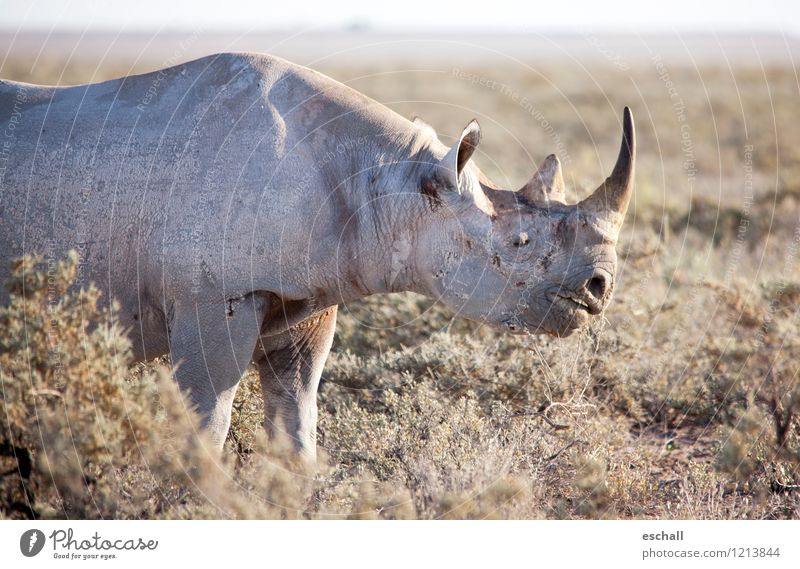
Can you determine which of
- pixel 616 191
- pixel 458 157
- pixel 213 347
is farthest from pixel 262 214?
pixel 616 191

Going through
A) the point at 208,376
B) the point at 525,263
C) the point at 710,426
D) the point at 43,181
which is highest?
the point at 43,181

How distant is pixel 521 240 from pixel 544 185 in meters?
0.35

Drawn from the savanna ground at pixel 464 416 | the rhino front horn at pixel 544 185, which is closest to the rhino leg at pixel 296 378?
the savanna ground at pixel 464 416

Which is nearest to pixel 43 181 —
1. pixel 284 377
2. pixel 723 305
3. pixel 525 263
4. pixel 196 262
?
pixel 196 262

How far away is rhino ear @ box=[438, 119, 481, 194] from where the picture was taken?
17.6 ft

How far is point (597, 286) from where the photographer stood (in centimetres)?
553

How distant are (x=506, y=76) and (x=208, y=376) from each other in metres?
36.3

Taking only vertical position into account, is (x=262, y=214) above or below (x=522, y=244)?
above

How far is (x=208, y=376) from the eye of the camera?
5.57 m

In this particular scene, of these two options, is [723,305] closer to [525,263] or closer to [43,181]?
[525,263]

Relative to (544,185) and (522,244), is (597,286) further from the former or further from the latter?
(544,185)

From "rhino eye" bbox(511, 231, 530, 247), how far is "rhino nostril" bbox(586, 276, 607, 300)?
1.36ft

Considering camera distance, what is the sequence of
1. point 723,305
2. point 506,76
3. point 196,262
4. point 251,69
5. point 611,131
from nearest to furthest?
point 196,262 < point 251,69 < point 723,305 < point 611,131 < point 506,76

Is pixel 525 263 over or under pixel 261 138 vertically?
under
